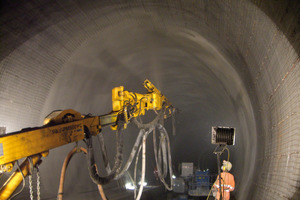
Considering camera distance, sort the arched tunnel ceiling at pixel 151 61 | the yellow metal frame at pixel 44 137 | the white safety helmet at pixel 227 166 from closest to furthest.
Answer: the arched tunnel ceiling at pixel 151 61 → the yellow metal frame at pixel 44 137 → the white safety helmet at pixel 227 166

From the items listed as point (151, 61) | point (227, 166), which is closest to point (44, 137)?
point (151, 61)

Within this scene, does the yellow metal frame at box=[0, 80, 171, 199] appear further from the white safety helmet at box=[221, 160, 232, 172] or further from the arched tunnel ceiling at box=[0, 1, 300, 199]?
the white safety helmet at box=[221, 160, 232, 172]

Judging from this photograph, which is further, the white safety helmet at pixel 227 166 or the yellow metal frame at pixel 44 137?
the white safety helmet at pixel 227 166

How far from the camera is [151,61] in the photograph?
6.22m

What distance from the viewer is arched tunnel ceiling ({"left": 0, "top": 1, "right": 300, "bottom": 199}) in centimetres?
198

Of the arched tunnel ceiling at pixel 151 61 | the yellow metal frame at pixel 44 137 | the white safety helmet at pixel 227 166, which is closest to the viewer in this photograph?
the arched tunnel ceiling at pixel 151 61

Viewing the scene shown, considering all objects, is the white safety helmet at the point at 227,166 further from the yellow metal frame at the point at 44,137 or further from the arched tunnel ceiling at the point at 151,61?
the yellow metal frame at the point at 44,137

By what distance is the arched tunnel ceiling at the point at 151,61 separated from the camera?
1.98m

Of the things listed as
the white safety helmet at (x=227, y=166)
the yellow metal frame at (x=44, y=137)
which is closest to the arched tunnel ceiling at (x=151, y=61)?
the yellow metal frame at (x=44, y=137)

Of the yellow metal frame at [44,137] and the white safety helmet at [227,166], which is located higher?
the yellow metal frame at [44,137]

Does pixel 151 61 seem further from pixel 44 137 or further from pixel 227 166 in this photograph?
pixel 44 137

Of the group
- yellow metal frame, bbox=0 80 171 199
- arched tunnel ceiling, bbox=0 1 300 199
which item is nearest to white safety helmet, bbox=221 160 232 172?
arched tunnel ceiling, bbox=0 1 300 199

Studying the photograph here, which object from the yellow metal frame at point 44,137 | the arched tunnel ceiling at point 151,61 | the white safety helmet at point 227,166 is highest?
the arched tunnel ceiling at point 151,61

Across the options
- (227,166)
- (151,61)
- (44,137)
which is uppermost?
(151,61)
